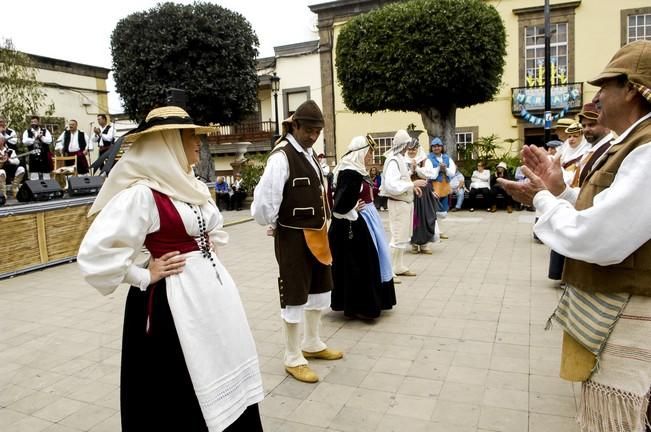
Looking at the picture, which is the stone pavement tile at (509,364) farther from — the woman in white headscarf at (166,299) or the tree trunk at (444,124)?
the tree trunk at (444,124)

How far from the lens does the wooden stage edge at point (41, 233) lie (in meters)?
7.54

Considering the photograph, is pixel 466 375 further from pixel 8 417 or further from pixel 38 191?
pixel 38 191

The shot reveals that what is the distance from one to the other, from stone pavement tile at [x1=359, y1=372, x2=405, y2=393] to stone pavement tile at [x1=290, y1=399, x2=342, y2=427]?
37 cm

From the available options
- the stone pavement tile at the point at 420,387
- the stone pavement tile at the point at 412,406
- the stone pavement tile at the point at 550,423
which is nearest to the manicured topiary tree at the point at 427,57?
the stone pavement tile at the point at 420,387

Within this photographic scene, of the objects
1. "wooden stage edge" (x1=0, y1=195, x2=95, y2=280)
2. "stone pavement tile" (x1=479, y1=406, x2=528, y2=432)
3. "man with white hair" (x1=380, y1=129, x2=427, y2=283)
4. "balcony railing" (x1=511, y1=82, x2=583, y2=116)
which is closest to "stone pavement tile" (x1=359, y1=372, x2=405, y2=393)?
"stone pavement tile" (x1=479, y1=406, x2=528, y2=432)

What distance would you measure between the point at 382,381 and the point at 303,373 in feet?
1.93

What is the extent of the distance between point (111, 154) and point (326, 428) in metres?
2.07

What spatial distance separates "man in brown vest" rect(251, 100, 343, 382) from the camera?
366 centimetres

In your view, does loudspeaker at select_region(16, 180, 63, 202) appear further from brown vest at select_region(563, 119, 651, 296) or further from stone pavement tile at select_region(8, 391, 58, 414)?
brown vest at select_region(563, 119, 651, 296)

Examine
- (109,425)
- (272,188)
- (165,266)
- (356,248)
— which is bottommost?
(109,425)

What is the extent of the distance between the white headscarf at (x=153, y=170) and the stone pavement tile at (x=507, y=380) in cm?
248

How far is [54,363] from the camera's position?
4.25 m

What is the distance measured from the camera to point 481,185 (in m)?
14.0

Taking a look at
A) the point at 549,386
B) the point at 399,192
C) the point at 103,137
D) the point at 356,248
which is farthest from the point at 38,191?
the point at 549,386
